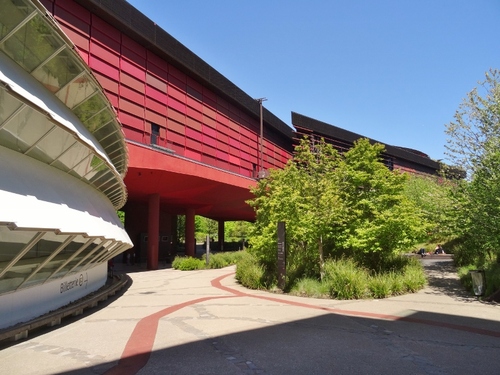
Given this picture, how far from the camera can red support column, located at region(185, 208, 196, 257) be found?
3681 centimetres

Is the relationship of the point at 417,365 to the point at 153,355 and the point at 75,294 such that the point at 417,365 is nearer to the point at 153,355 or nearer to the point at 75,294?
the point at 153,355

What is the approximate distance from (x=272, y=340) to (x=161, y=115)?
24529mm

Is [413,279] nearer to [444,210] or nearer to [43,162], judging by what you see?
[444,210]

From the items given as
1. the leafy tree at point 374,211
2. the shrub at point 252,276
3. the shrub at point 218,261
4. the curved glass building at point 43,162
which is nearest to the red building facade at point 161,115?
the shrub at point 218,261

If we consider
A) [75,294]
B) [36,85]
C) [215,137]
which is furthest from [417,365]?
[215,137]

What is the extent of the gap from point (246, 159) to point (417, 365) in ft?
124

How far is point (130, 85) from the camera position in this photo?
2644cm

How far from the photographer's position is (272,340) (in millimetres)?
7379

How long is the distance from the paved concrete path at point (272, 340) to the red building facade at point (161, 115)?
13903 millimetres

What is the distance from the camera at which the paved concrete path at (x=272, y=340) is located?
19.2 ft

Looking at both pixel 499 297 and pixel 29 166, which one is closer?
pixel 29 166

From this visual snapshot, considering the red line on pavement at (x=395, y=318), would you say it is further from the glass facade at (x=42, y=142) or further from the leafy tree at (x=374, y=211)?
the glass facade at (x=42, y=142)

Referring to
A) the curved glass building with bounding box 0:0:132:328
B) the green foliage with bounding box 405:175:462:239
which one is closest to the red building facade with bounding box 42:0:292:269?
the curved glass building with bounding box 0:0:132:328

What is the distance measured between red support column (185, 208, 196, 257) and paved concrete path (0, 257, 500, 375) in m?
24.6
